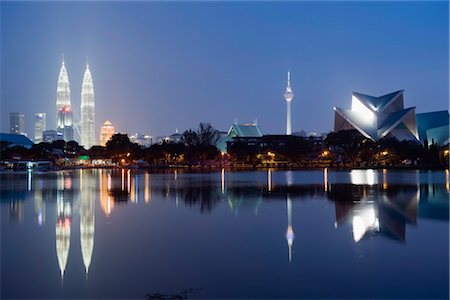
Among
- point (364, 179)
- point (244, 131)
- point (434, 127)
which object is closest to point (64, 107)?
point (244, 131)

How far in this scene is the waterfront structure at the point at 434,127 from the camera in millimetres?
61922

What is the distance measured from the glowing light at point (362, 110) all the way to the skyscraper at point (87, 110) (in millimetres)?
100419

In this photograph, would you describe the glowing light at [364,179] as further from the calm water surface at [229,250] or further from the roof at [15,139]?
the roof at [15,139]

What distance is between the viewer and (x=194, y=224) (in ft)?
37.1

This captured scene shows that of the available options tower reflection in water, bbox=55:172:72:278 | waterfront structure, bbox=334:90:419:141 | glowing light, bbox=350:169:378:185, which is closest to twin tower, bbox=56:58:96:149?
waterfront structure, bbox=334:90:419:141

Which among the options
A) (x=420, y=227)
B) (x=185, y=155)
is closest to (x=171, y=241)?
(x=420, y=227)

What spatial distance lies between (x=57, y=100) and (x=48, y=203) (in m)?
152

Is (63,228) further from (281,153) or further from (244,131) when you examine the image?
(244,131)

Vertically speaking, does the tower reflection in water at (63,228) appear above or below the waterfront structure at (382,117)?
below

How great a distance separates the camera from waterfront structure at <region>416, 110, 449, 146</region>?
61.9m

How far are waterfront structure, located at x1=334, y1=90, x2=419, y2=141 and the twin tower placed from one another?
100 metres

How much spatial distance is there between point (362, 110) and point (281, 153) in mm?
12855

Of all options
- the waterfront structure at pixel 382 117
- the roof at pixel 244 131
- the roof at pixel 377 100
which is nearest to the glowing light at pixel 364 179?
the waterfront structure at pixel 382 117

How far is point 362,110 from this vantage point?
221 feet
